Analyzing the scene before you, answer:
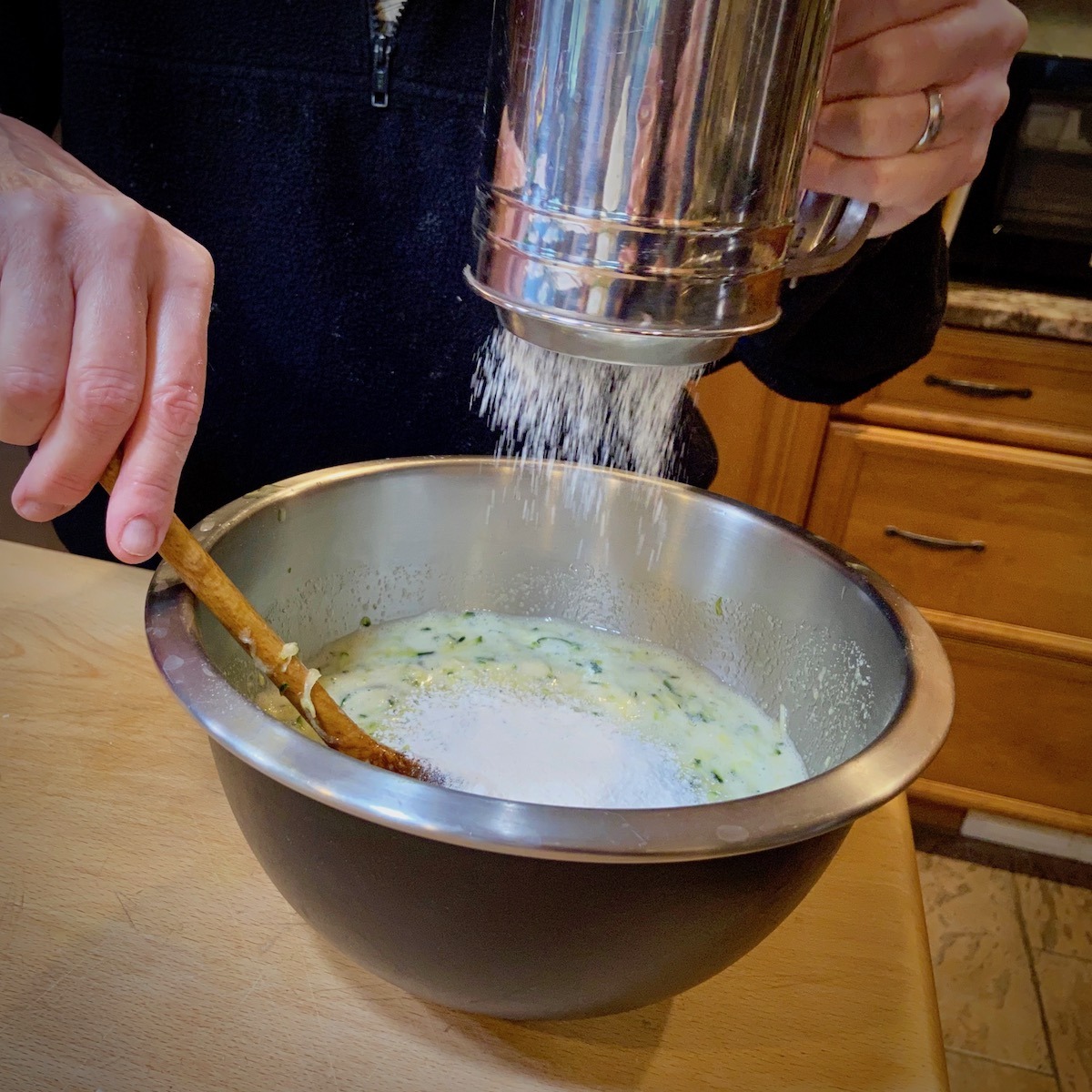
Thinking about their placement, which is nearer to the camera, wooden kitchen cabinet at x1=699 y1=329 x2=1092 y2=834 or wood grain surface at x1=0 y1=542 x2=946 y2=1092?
wood grain surface at x1=0 y1=542 x2=946 y2=1092

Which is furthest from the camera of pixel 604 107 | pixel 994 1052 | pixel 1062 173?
pixel 1062 173

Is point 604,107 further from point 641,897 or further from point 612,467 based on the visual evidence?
point 612,467

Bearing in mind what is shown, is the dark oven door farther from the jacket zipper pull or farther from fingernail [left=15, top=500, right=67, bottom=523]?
fingernail [left=15, top=500, right=67, bottom=523]

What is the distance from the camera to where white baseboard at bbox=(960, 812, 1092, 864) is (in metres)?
1.62

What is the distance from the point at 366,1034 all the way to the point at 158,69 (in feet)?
2.49

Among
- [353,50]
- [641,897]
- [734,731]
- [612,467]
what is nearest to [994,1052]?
[734,731]

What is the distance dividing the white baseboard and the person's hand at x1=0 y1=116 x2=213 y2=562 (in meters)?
1.58

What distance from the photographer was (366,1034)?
48 centimetres

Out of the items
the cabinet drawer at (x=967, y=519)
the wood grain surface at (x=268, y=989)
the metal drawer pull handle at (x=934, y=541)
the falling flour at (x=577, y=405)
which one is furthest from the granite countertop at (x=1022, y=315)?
the wood grain surface at (x=268, y=989)

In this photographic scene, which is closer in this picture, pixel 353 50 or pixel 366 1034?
pixel 366 1034

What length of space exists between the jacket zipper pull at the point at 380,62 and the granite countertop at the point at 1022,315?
835mm

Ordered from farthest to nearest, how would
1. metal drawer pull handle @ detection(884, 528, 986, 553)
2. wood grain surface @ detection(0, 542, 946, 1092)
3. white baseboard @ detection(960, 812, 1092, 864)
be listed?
1. white baseboard @ detection(960, 812, 1092, 864)
2. metal drawer pull handle @ detection(884, 528, 986, 553)
3. wood grain surface @ detection(0, 542, 946, 1092)

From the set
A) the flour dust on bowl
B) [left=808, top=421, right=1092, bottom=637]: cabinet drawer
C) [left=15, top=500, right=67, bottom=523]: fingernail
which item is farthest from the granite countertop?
[left=15, top=500, right=67, bottom=523]: fingernail

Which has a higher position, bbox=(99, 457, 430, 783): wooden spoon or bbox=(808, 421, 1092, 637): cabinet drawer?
bbox=(99, 457, 430, 783): wooden spoon
